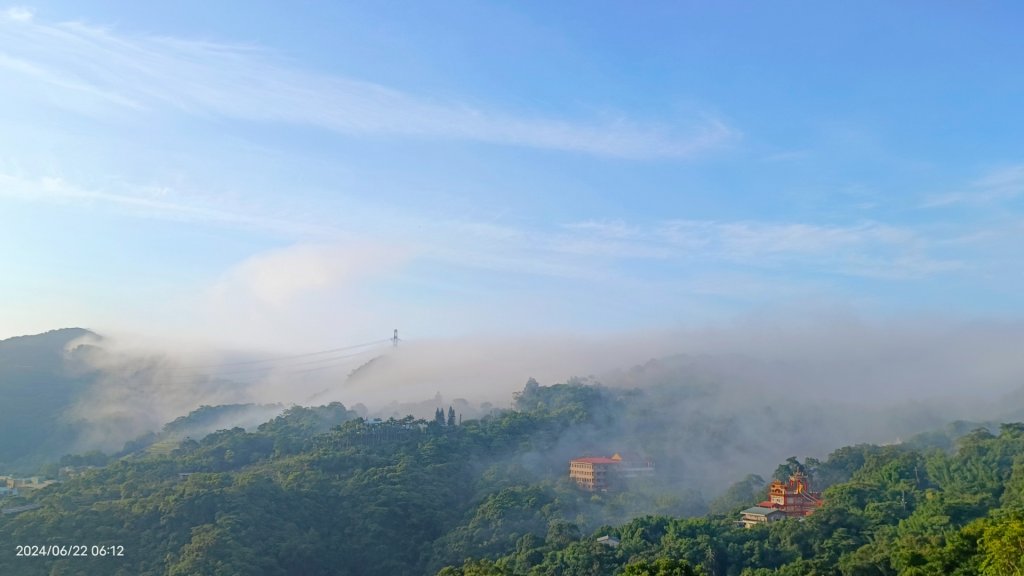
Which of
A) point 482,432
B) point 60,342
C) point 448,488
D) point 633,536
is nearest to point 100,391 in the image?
point 60,342

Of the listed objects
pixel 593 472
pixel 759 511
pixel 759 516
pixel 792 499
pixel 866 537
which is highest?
pixel 593 472

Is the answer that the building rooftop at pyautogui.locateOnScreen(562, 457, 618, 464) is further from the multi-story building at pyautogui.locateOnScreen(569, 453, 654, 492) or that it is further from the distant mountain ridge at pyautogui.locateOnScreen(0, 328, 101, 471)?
the distant mountain ridge at pyautogui.locateOnScreen(0, 328, 101, 471)

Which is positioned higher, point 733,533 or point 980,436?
point 980,436

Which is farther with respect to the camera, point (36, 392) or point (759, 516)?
point (36, 392)

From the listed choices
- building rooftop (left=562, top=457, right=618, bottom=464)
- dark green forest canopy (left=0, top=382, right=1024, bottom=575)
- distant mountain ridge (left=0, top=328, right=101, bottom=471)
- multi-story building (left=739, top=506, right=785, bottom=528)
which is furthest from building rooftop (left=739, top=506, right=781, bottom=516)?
distant mountain ridge (left=0, top=328, right=101, bottom=471)

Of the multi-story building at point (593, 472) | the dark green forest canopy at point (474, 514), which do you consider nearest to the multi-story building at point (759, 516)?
the dark green forest canopy at point (474, 514)

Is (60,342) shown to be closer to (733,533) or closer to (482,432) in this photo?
(482,432)

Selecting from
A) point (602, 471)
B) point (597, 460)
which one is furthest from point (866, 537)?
point (597, 460)

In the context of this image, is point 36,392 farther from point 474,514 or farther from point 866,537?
point 866,537

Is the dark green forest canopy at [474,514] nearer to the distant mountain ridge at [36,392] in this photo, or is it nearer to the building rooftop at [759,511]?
the building rooftop at [759,511]
